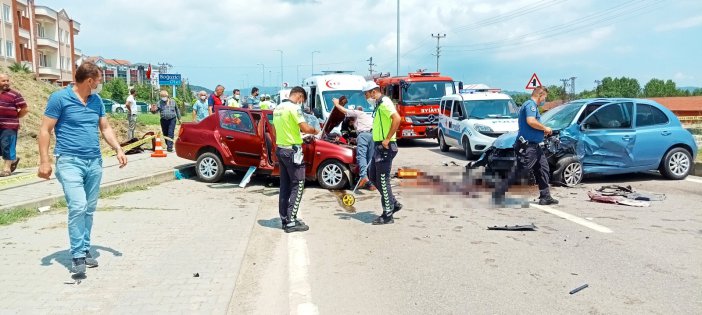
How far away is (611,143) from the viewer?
1041cm

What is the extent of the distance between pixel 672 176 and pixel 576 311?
8093 mm

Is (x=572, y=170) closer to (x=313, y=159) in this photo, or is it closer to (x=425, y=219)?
(x=425, y=219)

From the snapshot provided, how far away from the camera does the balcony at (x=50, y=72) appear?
59838mm

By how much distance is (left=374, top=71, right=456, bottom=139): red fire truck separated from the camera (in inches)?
790

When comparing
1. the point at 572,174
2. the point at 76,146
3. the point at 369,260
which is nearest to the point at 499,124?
the point at 572,174

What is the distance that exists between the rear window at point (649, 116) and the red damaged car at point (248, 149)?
220 inches

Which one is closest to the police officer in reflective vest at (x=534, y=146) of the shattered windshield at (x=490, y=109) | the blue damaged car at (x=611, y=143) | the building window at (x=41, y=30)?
the blue damaged car at (x=611, y=143)

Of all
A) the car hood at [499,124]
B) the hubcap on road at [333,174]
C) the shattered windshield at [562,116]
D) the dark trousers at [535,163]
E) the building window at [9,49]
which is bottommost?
the hubcap on road at [333,174]

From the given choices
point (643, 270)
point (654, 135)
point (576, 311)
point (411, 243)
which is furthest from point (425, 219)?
point (654, 135)

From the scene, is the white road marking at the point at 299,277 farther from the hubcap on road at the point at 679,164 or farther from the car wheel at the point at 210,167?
the hubcap on road at the point at 679,164

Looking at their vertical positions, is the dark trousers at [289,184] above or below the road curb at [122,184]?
above

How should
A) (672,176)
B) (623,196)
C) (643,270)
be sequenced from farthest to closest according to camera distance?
(672,176)
(623,196)
(643,270)

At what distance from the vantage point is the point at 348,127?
11484mm

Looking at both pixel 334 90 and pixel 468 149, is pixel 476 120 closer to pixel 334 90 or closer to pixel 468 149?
pixel 468 149
